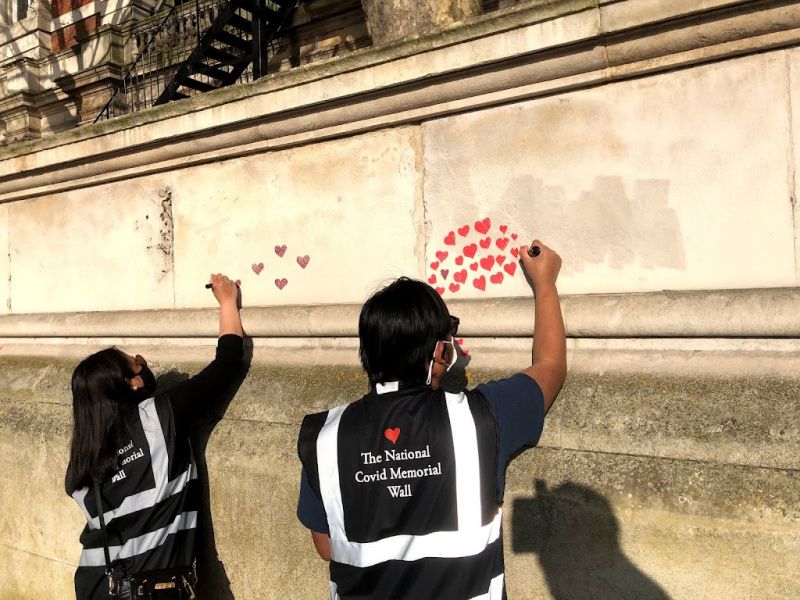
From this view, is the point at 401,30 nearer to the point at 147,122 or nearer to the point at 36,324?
the point at 147,122

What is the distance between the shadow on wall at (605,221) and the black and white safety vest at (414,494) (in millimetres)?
945

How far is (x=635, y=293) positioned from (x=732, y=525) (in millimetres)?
821

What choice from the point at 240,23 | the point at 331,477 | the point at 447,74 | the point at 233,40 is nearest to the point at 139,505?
the point at 331,477

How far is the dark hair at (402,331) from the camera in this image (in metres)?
1.84

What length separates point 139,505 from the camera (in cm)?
263

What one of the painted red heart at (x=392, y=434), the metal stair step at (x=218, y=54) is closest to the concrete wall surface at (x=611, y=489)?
the painted red heart at (x=392, y=434)

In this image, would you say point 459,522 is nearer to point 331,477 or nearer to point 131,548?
point 331,477

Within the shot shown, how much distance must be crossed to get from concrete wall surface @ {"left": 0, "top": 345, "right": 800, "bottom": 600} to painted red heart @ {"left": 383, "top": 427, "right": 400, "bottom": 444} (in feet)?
2.11

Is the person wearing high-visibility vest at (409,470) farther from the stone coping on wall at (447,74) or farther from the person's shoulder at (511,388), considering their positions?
the stone coping on wall at (447,74)

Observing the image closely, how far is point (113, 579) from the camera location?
2.58m

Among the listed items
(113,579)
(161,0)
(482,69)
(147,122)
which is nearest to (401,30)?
(147,122)

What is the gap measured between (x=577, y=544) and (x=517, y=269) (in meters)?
1.01

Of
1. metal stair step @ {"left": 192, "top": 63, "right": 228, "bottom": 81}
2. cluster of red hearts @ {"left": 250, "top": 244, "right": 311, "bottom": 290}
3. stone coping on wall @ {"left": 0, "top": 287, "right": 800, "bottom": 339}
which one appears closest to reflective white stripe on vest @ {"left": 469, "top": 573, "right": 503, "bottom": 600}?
A: stone coping on wall @ {"left": 0, "top": 287, "right": 800, "bottom": 339}

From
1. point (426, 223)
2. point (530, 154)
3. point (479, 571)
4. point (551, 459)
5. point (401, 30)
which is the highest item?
point (401, 30)
